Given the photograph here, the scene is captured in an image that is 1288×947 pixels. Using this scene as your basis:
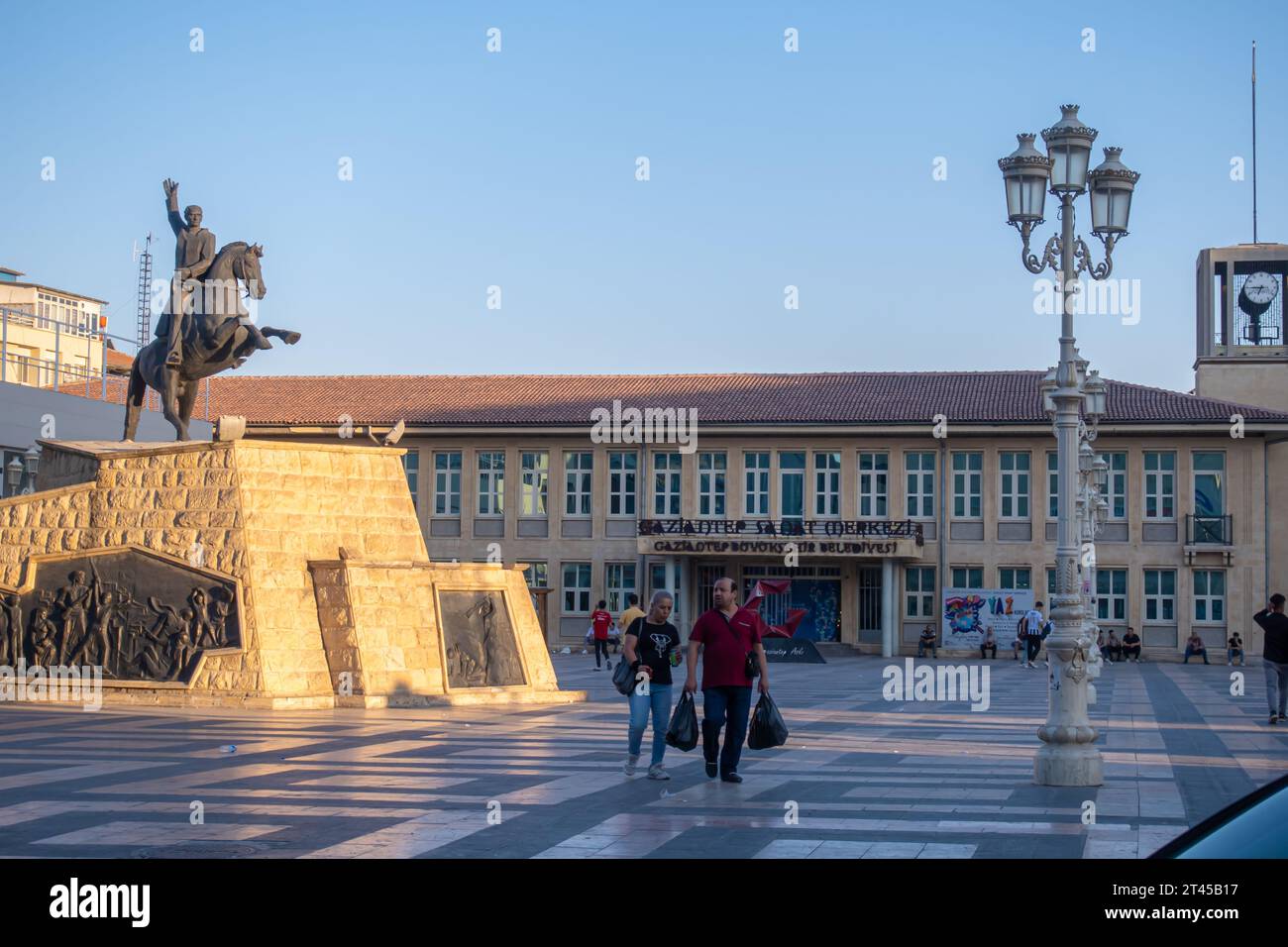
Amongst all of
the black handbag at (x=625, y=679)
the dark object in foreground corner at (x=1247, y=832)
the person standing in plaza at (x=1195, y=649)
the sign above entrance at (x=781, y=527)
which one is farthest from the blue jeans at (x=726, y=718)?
the person standing in plaza at (x=1195, y=649)

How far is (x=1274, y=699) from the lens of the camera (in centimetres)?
1900

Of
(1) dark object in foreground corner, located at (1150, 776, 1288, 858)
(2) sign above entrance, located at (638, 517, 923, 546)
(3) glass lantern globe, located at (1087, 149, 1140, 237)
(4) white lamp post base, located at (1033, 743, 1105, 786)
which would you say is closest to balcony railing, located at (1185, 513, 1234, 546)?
(2) sign above entrance, located at (638, 517, 923, 546)

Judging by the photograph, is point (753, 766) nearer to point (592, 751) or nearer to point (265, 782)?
point (592, 751)

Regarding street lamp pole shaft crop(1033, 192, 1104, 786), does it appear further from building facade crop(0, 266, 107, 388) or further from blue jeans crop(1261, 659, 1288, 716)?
building facade crop(0, 266, 107, 388)

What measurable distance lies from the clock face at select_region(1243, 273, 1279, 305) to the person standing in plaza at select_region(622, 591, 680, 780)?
51.8m

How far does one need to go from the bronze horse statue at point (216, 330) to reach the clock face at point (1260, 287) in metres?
46.2

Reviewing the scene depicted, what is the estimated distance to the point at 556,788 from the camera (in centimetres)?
1170

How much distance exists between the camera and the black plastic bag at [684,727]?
456 inches

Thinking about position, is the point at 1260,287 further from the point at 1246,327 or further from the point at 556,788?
the point at 556,788

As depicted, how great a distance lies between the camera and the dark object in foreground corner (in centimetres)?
334

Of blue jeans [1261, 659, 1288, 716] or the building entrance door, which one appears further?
the building entrance door

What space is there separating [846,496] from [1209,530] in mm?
11759

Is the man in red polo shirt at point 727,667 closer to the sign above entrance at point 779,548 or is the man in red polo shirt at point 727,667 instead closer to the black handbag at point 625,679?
the black handbag at point 625,679
